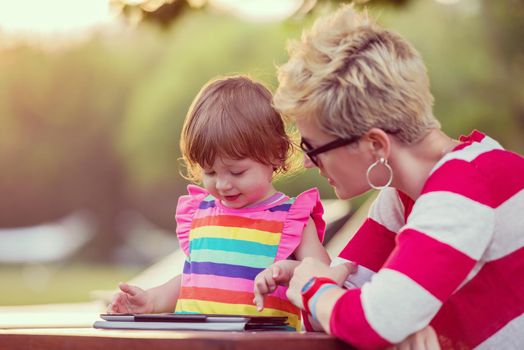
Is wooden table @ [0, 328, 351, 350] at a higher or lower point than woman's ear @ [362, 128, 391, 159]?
lower

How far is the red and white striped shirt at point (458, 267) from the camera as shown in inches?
85.8

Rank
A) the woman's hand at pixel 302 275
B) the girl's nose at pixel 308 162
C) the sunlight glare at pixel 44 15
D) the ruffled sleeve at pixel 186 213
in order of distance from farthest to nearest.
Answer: the sunlight glare at pixel 44 15 → the ruffled sleeve at pixel 186 213 → the girl's nose at pixel 308 162 → the woman's hand at pixel 302 275

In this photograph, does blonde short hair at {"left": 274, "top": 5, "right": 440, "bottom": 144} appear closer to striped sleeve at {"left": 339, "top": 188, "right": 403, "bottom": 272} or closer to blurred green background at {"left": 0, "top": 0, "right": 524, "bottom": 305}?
striped sleeve at {"left": 339, "top": 188, "right": 403, "bottom": 272}

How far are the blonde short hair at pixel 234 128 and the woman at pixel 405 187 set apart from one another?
374mm

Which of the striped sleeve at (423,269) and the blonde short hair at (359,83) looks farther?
the blonde short hair at (359,83)

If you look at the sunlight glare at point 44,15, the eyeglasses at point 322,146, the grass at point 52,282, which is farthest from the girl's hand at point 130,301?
the sunlight glare at point 44,15

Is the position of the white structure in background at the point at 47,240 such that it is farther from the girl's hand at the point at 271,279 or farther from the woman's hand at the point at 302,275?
the woman's hand at the point at 302,275

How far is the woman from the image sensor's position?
86.4 inches

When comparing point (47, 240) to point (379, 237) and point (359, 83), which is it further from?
point (359, 83)

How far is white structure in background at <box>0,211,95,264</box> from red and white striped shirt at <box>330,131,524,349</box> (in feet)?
126

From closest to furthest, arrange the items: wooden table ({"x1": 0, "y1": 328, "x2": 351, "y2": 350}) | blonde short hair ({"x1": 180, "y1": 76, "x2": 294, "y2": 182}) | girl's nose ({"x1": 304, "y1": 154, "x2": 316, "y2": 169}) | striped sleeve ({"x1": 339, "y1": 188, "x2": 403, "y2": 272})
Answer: wooden table ({"x1": 0, "y1": 328, "x2": 351, "y2": 350})
girl's nose ({"x1": 304, "y1": 154, "x2": 316, "y2": 169})
striped sleeve ({"x1": 339, "y1": 188, "x2": 403, "y2": 272})
blonde short hair ({"x1": 180, "y1": 76, "x2": 294, "y2": 182})

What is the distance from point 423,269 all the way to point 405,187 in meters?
0.38

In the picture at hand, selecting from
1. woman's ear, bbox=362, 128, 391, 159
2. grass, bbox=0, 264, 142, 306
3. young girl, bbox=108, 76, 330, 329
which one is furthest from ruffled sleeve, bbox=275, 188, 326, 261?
grass, bbox=0, 264, 142, 306

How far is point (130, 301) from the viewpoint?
10.1 feet
